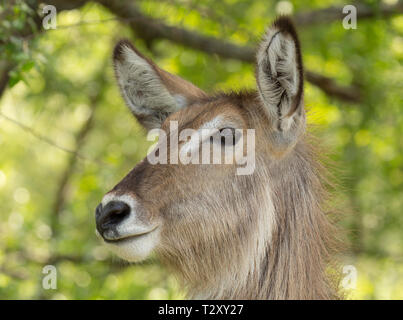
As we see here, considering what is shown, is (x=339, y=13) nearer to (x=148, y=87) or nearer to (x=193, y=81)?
(x=193, y=81)

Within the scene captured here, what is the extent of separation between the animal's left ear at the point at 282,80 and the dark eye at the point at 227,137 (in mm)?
333

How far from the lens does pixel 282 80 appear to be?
4879 mm

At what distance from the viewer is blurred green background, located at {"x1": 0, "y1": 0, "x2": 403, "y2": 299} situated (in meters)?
8.98

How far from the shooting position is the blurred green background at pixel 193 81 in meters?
8.98

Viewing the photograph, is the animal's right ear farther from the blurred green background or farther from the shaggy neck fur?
the blurred green background

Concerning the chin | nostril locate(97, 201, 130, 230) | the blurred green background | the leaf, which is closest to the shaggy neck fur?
the chin

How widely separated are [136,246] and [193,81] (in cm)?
655

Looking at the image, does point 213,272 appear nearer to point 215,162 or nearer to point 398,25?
point 215,162

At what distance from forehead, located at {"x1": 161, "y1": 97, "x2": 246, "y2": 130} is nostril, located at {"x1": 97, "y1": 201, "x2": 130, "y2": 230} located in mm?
975

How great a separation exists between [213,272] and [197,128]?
116 centimetres

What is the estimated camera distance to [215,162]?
4953 millimetres

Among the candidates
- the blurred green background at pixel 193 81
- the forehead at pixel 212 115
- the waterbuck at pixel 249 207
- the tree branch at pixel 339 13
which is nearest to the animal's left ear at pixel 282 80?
the waterbuck at pixel 249 207

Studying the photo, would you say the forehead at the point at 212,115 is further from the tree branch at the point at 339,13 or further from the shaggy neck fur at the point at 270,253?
the tree branch at the point at 339,13

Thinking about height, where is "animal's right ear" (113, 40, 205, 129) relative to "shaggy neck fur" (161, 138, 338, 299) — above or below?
above
